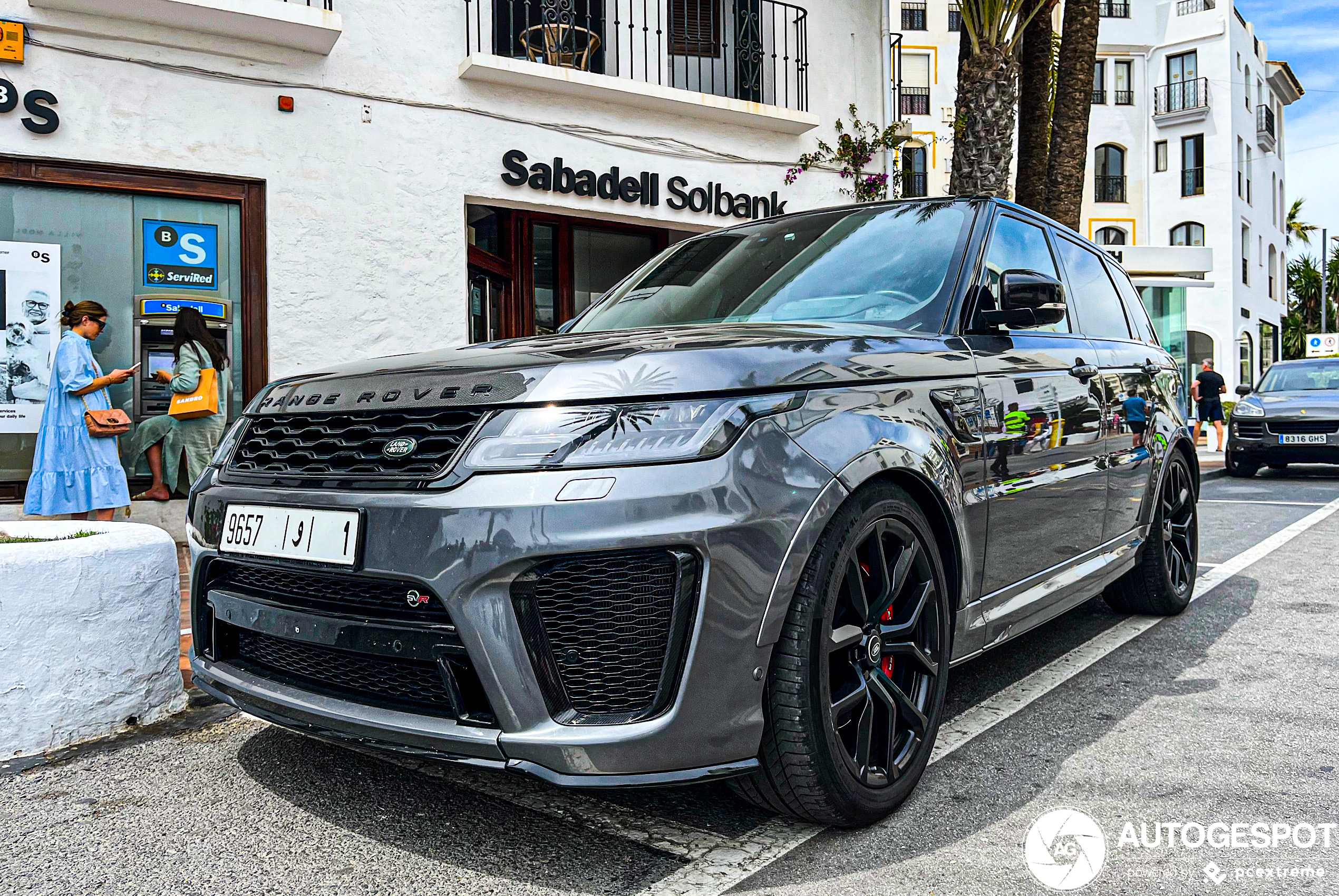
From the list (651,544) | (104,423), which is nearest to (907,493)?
(651,544)

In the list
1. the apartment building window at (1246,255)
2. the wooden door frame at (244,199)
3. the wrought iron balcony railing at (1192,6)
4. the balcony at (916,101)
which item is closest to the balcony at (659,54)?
the wooden door frame at (244,199)

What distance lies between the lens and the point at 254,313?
8.49 m

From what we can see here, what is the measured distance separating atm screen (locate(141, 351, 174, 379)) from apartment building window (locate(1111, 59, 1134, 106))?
123 feet

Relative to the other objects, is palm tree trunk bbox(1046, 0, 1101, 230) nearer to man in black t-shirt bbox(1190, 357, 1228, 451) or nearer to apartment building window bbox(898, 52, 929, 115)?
man in black t-shirt bbox(1190, 357, 1228, 451)

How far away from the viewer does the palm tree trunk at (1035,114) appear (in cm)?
1127

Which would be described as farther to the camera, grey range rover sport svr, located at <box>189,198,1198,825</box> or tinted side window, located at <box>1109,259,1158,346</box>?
tinted side window, located at <box>1109,259,1158,346</box>

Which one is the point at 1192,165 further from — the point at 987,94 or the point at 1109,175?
the point at 987,94

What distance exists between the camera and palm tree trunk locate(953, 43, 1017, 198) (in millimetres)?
9953

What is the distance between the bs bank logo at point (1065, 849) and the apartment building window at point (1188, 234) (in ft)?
125

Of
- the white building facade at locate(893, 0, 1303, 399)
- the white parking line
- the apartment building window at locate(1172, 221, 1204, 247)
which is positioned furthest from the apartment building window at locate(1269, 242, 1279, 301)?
the white parking line

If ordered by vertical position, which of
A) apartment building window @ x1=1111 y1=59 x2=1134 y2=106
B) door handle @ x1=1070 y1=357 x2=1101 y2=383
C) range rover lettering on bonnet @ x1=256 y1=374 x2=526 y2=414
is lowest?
range rover lettering on bonnet @ x1=256 y1=374 x2=526 y2=414

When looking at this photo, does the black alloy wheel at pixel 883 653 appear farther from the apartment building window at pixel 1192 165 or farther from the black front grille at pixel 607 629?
the apartment building window at pixel 1192 165

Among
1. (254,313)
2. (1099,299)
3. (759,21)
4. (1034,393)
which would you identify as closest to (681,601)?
(1034,393)

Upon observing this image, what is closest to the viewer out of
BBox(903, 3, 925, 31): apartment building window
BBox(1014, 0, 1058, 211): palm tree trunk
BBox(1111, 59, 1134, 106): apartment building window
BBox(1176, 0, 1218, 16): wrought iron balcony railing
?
BBox(1014, 0, 1058, 211): palm tree trunk
